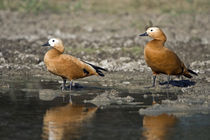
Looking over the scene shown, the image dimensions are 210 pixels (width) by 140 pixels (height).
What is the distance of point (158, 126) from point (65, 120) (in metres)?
1.36

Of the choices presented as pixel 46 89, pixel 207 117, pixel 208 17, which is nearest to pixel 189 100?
pixel 207 117

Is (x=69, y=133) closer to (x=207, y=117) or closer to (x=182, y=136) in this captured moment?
(x=182, y=136)

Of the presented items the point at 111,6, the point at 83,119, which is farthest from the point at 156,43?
the point at 111,6

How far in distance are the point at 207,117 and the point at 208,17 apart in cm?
1057

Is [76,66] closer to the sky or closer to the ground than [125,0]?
closer to the ground

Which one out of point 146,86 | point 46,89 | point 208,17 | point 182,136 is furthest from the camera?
point 208,17

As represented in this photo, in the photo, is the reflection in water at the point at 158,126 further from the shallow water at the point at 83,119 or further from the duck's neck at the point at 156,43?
the duck's neck at the point at 156,43

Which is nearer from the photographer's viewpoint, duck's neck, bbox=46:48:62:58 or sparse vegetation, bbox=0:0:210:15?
duck's neck, bbox=46:48:62:58

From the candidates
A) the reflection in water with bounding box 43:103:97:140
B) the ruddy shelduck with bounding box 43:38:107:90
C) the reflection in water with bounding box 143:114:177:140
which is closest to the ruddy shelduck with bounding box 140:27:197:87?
the ruddy shelduck with bounding box 43:38:107:90

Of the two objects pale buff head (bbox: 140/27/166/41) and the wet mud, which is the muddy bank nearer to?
the wet mud

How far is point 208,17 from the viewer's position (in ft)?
62.3

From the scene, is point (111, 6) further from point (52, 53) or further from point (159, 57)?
point (52, 53)

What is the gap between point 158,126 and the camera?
8.22 meters

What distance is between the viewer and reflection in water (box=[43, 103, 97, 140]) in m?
7.57
